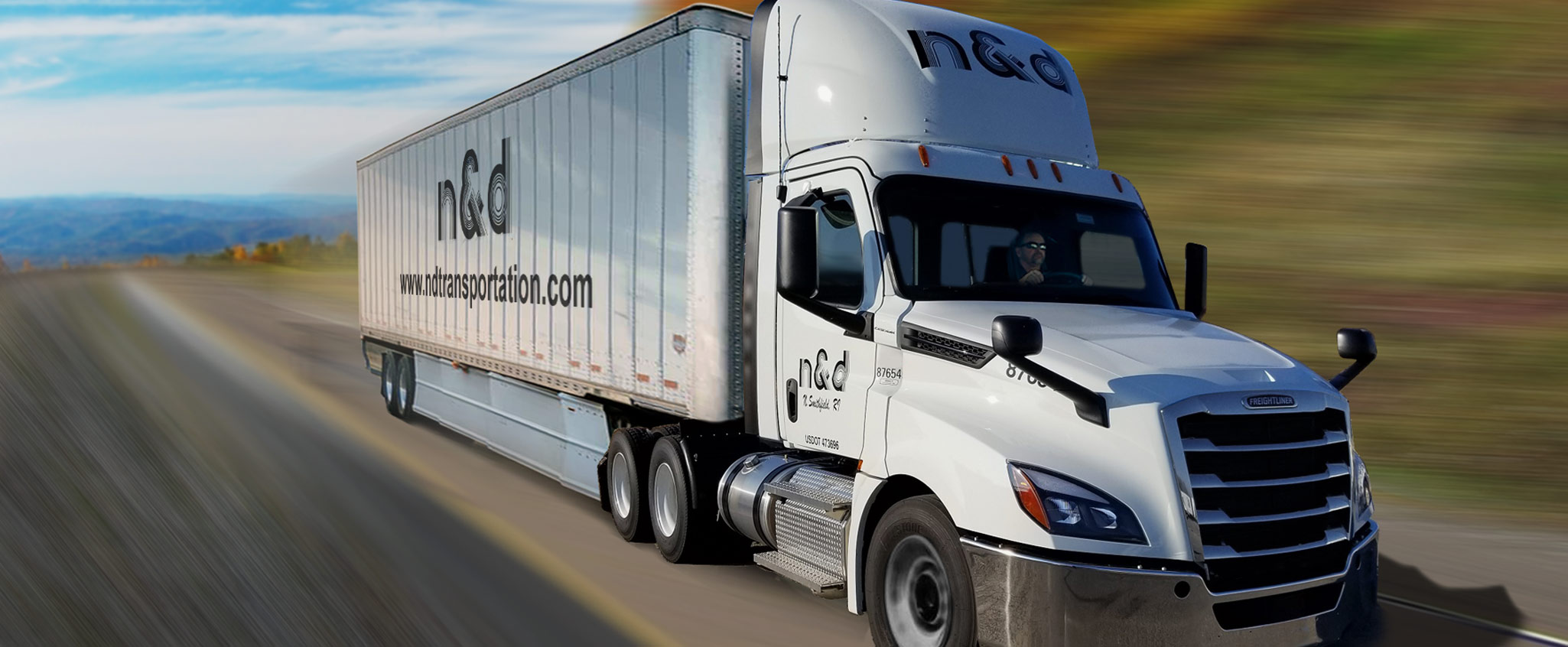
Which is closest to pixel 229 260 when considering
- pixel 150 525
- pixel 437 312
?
pixel 437 312

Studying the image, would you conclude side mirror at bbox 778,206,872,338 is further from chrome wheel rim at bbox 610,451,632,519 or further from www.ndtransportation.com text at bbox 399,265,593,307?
www.ndtransportation.com text at bbox 399,265,593,307

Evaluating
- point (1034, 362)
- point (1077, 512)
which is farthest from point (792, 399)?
point (1077, 512)

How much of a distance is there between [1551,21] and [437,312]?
46.7ft

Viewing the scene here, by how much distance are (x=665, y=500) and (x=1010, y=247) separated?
338 centimetres

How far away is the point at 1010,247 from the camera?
20.5ft

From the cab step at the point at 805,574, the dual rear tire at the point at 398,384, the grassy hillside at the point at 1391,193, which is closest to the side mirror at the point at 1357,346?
the cab step at the point at 805,574

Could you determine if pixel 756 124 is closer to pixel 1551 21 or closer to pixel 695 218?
pixel 695 218

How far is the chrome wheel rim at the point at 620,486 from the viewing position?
8734mm

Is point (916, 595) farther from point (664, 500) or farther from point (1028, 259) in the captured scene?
point (664, 500)

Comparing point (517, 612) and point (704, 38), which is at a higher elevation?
point (704, 38)

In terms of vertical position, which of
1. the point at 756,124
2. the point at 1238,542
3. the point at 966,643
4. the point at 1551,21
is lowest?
the point at 966,643

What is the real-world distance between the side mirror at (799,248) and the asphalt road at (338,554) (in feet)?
6.36

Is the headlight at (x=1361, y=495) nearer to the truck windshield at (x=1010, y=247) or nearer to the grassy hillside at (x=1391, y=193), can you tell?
the truck windshield at (x=1010, y=247)

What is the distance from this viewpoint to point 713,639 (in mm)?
6156
